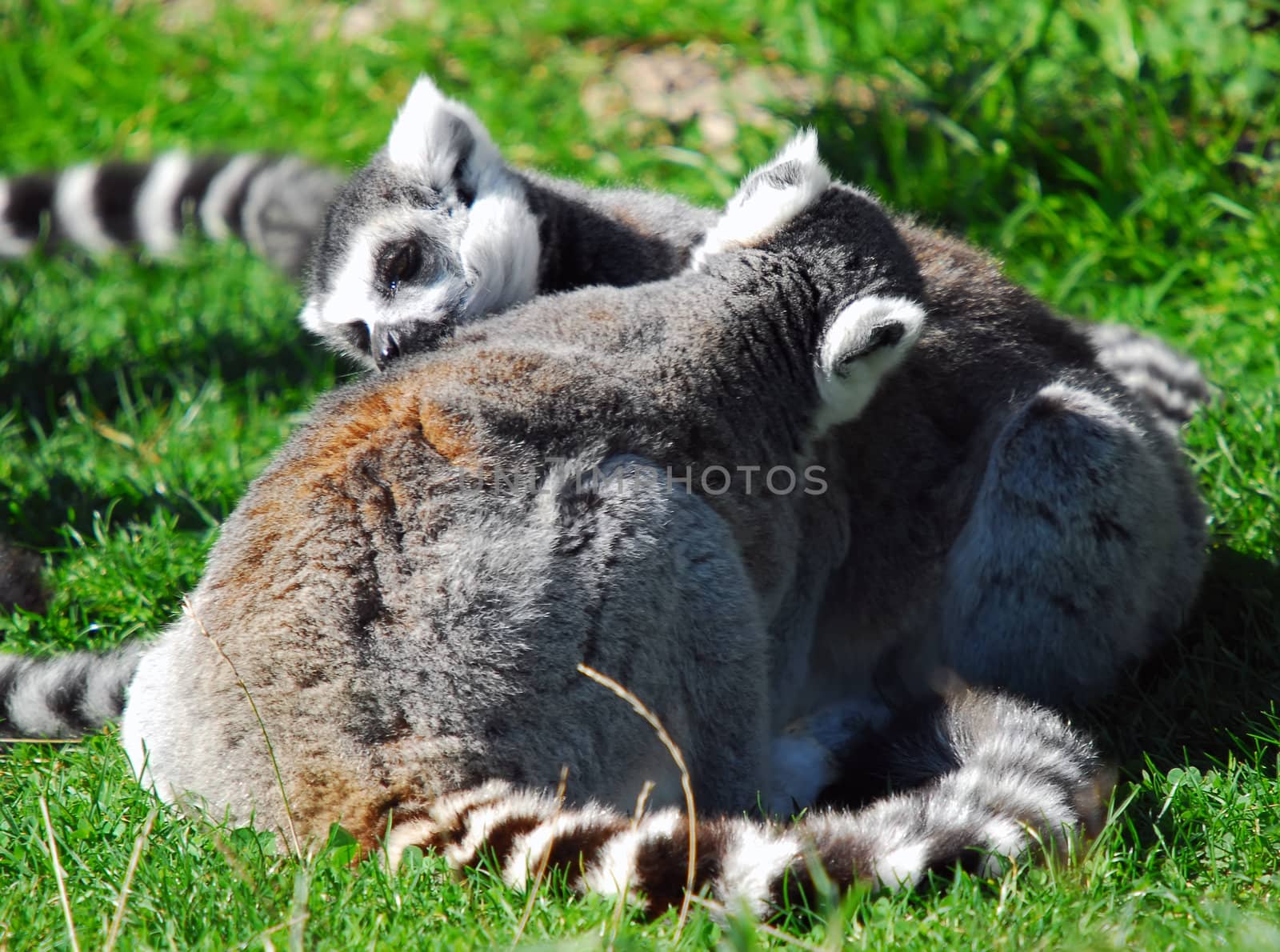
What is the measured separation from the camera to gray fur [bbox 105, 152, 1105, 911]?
2.68 m

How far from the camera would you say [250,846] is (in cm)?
271

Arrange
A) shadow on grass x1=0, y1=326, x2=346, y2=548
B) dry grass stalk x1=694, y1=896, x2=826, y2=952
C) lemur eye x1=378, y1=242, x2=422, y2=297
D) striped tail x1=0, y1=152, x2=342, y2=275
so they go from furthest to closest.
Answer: striped tail x1=0, y1=152, x2=342, y2=275
shadow on grass x1=0, y1=326, x2=346, y2=548
lemur eye x1=378, y1=242, x2=422, y2=297
dry grass stalk x1=694, y1=896, x2=826, y2=952

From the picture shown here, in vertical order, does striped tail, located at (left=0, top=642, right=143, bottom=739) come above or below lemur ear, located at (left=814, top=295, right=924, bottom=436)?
below

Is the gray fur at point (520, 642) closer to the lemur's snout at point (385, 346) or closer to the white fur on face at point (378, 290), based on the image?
the lemur's snout at point (385, 346)

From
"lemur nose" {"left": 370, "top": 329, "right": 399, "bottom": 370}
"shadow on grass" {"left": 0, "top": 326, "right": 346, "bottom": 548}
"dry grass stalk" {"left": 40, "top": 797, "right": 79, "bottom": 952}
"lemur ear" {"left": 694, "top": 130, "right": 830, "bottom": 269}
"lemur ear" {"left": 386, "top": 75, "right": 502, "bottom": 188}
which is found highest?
"lemur ear" {"left": 694, "top": 130, "right": 830, "bottom": 269}

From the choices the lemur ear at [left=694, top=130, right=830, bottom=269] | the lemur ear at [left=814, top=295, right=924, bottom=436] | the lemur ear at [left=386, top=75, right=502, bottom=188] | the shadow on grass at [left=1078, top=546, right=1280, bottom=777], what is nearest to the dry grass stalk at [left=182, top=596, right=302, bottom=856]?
the lemur ear at [left=814, top=295, right=924, bottom=436]

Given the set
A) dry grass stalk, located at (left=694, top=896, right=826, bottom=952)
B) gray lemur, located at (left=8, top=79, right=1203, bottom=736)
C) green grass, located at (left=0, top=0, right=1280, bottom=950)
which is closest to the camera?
dry grass stalk, located at (left=694, top=896, right=826, bottom=952)

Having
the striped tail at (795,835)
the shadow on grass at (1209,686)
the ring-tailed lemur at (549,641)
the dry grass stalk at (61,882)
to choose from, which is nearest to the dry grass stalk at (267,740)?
the ring-tailed lemur at (549,641)

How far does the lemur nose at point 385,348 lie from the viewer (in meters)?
4.12

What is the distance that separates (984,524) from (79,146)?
610 cm

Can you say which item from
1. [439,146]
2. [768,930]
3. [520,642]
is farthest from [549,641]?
[439,146]

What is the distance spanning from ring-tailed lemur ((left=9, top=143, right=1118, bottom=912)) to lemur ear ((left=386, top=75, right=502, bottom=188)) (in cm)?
139

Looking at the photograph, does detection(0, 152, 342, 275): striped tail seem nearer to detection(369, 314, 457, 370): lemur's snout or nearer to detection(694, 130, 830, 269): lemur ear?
detection(369, 314, 457, 370): lemur's snout

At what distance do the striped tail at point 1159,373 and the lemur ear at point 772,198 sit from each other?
135 centimetres
